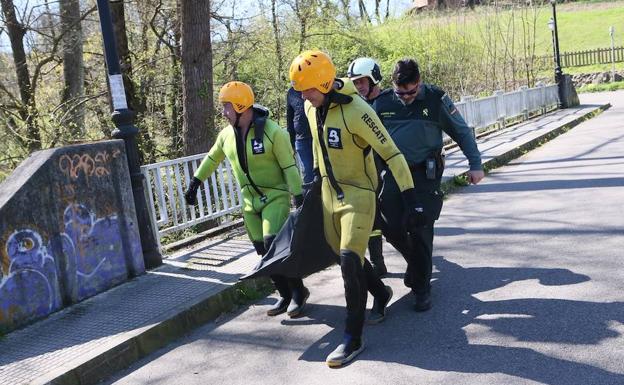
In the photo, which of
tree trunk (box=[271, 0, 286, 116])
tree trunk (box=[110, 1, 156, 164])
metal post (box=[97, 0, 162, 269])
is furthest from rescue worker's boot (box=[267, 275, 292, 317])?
tree trunk (box=[271, 0, 286, 116])

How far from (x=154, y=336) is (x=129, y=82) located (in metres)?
9.57

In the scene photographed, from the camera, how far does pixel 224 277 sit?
6.19m

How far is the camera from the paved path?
3867 mm

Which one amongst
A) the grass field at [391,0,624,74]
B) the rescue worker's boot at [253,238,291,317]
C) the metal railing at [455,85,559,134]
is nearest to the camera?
→ the rescue worker's boot at [253,238,291,317]

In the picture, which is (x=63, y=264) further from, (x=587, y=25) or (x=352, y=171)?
(x=587, y=25)

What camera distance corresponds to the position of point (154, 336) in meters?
5.00

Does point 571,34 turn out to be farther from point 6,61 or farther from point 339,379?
point 339,379

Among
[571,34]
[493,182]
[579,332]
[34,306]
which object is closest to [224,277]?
[34,306]

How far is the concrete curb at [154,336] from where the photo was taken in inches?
172

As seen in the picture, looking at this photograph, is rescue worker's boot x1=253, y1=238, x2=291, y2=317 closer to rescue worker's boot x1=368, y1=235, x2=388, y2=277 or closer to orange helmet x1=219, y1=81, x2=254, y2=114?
rescue worker's boot x1=368, y1=235, x2=388, y2=277

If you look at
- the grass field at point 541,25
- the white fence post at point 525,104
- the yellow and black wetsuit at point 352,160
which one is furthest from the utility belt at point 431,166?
the grass field at point 541,25

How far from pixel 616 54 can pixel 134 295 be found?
154 ft

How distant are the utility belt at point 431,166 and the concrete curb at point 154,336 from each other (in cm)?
200

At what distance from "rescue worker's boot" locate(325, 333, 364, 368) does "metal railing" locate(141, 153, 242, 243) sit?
11.5ft
